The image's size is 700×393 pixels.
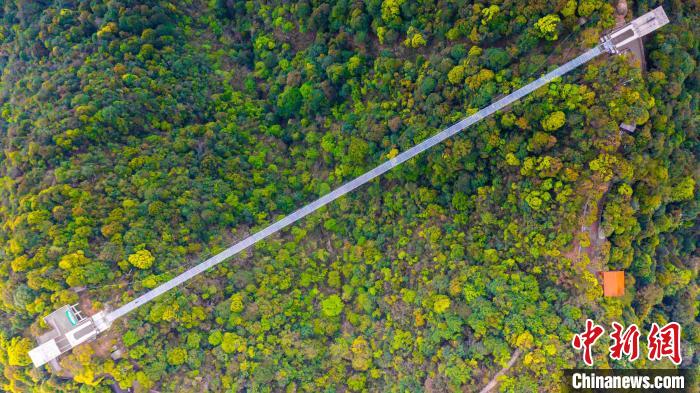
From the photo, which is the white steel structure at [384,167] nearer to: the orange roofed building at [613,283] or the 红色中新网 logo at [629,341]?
the orange roofed building at [613,283]

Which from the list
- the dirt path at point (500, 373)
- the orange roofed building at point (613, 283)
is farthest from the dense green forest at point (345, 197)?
the orange roofed building at point (613, 283)

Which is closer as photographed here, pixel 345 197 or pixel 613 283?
pixel 613 283

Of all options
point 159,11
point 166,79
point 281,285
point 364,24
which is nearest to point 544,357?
point 281,285

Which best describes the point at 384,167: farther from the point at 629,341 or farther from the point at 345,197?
the point at 629,341

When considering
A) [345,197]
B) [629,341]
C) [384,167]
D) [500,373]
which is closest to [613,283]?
[629,341]

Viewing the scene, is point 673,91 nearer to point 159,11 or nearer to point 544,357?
point 544,357

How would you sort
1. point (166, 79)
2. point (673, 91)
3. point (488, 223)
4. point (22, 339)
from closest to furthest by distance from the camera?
point (673, 91) < point (22, 339) < point (488, 223) < point (166, 79)

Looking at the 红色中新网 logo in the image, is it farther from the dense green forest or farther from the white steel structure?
the white steel structure
